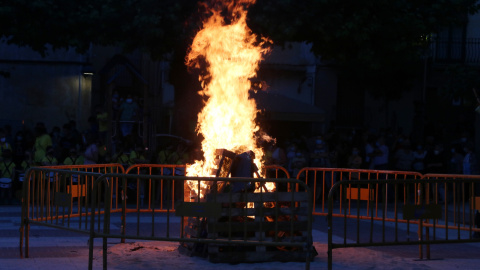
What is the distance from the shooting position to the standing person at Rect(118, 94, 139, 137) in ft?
66.8

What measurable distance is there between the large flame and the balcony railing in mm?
18471

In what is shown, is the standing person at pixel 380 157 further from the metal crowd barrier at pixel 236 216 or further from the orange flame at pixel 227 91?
the metal crowd barrier at pixel 236 216

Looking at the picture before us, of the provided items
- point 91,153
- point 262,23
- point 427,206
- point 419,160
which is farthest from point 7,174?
point 427,206

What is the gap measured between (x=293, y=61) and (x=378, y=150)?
873cm

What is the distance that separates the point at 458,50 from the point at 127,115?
14145 millimetres

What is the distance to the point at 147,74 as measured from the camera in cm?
3362

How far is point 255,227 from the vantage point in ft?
30.6

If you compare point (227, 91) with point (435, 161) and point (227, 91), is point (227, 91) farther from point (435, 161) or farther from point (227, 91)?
point (435, 161)

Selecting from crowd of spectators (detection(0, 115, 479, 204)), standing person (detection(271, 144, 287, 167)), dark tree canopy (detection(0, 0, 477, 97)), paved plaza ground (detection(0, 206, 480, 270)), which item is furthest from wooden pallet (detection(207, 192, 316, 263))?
standing person (detection(271, 144, 287, 167))

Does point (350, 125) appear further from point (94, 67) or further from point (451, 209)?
point (451, 209)

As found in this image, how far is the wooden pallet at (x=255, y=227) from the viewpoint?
929 cm

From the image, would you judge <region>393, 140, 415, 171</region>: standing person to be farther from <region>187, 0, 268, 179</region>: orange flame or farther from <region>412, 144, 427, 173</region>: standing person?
<region>187, 0, 268, 179</region>: orange flame

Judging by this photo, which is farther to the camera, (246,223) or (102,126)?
(102,126)

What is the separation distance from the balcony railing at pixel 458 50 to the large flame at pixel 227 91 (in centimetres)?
1847
